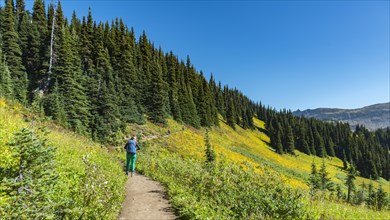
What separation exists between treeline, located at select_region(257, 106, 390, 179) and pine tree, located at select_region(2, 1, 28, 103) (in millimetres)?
82799

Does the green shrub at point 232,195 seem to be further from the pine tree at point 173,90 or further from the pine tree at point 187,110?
the pine tree at point 187,110

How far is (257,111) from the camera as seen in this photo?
163 meters

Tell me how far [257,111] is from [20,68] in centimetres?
14109

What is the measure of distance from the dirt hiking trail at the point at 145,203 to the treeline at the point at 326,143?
90678 mm

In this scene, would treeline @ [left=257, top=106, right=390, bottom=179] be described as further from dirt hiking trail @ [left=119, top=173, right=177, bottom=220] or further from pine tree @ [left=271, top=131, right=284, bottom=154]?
dirt hiking trail @ [left=119, top=173, right=177, bottom=220]

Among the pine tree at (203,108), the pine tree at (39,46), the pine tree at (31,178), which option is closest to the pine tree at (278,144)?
the pine tree at (203,108)

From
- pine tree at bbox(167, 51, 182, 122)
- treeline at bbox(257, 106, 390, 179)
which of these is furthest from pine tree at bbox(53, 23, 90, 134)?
treeline at bbox(257, 106, 390, 179)

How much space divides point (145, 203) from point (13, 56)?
37426 mm

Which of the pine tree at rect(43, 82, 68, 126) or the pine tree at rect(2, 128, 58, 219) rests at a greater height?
the pine tree at rect(43, 82, 68, 126)

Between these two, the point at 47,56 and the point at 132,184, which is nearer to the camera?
the point at 132,184

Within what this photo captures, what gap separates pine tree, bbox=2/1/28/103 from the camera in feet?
113

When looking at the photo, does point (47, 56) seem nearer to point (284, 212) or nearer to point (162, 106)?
point (162, 106)

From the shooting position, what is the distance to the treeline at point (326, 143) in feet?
347

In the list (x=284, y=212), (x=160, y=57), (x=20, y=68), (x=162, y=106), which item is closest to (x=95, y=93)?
(x=20, y=68)
